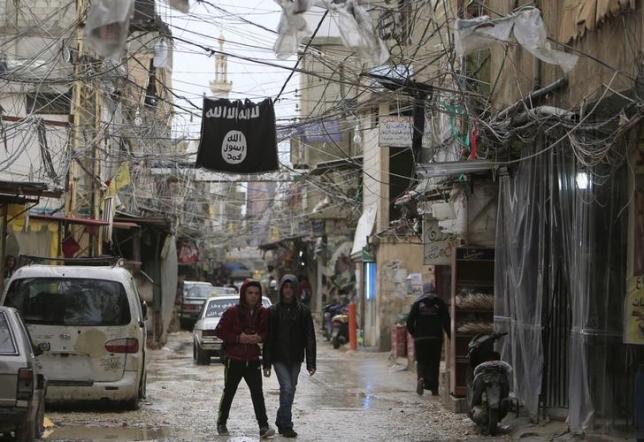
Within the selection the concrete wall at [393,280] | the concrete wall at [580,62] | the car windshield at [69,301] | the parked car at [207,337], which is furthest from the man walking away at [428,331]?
the concrete wall at [393,280]

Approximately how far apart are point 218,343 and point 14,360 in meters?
15.5

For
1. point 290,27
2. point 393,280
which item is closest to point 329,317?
point 393,280

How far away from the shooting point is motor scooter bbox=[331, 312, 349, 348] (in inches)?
1348

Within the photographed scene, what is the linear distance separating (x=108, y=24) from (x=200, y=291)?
38.1m

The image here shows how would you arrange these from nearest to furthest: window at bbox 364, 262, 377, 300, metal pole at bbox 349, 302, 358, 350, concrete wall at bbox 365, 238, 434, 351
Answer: concrete wall at bbox 365, 238, 434, 351 → metal pole at bbox 349, 302, 358, 350 → window at bbox 364, 262, 377, 300

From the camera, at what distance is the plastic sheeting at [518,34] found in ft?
34.5

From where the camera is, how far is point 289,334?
41.7 feet

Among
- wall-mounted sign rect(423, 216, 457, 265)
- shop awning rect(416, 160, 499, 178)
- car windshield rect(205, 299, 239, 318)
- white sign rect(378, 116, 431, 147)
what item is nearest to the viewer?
shop awning rect(416, 160, 499, 178)

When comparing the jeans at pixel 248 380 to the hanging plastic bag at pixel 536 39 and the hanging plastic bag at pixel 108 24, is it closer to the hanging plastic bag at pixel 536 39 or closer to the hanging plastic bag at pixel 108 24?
the hanging plastic bag at pixel 108 24

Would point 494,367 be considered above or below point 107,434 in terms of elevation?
above

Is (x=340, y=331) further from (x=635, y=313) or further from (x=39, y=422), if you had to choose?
(x=635, y=313)

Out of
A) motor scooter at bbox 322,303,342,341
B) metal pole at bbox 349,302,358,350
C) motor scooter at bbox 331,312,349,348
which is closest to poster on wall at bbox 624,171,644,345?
metal pole at bbox 349,302,358,350

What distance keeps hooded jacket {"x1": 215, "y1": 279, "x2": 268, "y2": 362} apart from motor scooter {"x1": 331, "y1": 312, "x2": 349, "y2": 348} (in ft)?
70.9

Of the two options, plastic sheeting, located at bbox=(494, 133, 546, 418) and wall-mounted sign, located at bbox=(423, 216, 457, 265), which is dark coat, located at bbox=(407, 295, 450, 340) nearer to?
wall-mounted sign, located at bbox=(423, 216, 457, 265)
